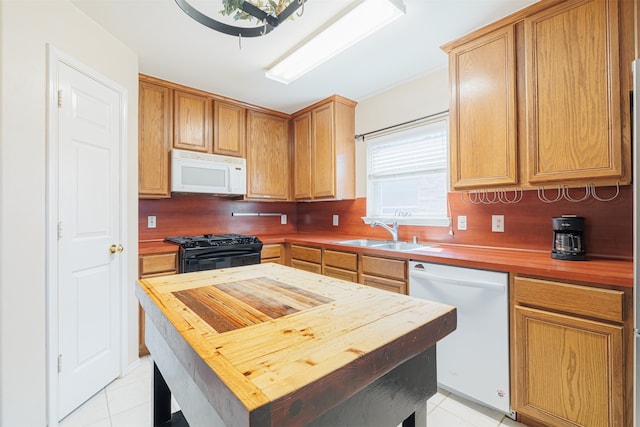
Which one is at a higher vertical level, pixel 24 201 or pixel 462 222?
pixel 24 201

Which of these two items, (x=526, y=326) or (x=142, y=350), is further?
(x=142, y=350)

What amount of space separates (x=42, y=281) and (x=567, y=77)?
3096 mm

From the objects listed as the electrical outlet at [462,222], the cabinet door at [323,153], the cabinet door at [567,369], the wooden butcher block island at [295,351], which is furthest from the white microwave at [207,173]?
the cabinet door at [567,369]

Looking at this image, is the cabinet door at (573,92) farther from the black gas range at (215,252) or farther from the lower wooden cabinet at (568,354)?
the black gas range at (215,252)

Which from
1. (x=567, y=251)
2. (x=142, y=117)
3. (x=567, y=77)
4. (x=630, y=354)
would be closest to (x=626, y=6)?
(x=567, y=77)

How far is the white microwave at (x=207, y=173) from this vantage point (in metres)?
2.82

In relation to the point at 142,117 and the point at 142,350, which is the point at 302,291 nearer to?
the point at 142,350

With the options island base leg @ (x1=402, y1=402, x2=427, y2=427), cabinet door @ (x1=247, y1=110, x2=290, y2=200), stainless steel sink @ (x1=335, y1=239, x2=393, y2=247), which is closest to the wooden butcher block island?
island base leg @ (x1=402, y1=402, x2=427, y2=427)

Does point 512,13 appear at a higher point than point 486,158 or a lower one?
higher

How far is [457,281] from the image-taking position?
71.6 inches

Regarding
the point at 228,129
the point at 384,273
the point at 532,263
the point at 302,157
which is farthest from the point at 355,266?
the point at 228,129

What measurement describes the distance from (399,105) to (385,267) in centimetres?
164

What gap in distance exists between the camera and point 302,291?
116 centimetres

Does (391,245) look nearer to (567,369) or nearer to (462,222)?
(462,222)
